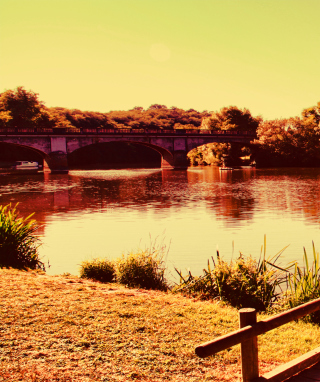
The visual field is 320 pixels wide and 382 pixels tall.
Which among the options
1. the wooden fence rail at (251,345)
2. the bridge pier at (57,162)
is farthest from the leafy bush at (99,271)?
the bridge pier at (57,162)

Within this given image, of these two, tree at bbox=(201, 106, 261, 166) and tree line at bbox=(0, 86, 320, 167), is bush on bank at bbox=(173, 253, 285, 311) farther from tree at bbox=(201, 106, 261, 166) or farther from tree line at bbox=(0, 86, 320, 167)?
tree at bbox=(201, 106, 261, 166)

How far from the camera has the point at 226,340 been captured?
12.7 ft

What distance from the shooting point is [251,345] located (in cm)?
416

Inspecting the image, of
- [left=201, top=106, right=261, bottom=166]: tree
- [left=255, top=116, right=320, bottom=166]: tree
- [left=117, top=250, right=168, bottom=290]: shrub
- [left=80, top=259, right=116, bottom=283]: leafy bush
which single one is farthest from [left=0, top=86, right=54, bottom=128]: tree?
[left=117, top=250, right=168, bottom=290]: shrub

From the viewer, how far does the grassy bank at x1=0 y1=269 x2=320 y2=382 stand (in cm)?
498

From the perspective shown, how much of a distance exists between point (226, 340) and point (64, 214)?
2106cm

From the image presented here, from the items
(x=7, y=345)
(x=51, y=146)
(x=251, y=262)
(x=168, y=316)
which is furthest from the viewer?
(x=51, y=146)

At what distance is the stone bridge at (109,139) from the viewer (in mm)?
71062

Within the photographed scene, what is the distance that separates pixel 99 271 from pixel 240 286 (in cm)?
367

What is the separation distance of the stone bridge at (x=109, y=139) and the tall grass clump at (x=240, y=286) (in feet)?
Result: 218

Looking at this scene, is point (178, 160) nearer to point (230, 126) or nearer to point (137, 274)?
point (230, 126)

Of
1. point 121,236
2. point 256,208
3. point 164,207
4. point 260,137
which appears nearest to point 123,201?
point 164,207

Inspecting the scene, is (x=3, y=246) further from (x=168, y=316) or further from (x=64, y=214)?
(x=64, y=214)

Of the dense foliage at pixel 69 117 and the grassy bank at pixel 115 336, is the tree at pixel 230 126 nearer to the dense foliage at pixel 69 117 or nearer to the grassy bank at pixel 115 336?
the dense foliage at pixel 69 117
